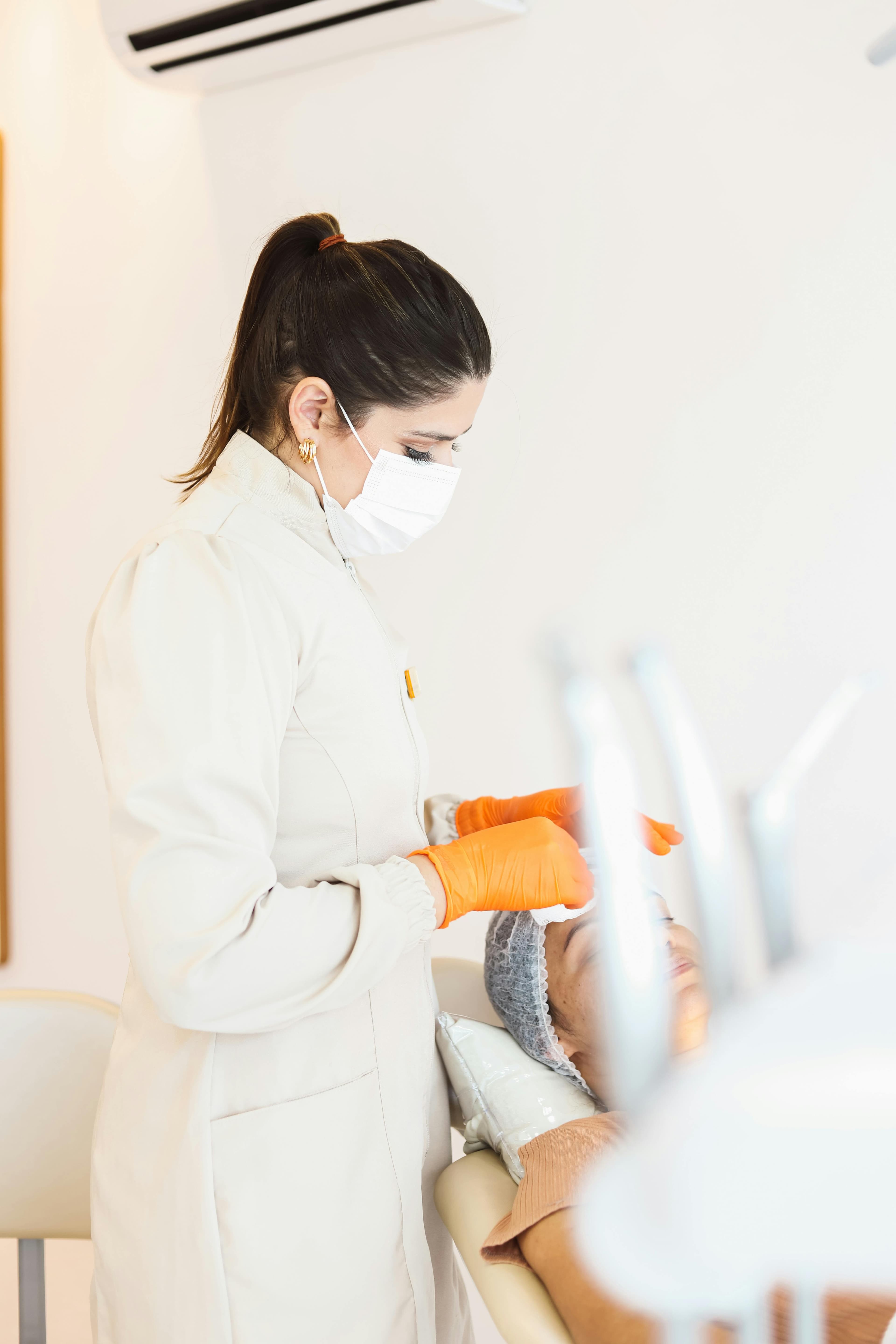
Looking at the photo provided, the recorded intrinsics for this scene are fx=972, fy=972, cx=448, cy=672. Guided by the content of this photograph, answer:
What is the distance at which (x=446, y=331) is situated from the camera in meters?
1.06

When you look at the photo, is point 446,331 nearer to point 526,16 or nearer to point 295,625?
point 295,625

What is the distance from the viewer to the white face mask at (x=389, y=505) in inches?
42.9

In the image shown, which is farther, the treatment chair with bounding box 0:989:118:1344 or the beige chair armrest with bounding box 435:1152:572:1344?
the treatment chair with bounding box 0:989:118:1344

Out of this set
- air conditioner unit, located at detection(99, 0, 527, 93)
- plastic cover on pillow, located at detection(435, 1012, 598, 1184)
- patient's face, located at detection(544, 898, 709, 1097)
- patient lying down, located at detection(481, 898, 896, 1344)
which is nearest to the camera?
patient lying down, located at detection(481, 898, 896, 1344)

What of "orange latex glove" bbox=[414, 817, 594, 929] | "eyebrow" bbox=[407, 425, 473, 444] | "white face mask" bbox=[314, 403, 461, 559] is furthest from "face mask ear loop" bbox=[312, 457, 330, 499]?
"orange latex glove" bbox=[414, 817, 594, 929]

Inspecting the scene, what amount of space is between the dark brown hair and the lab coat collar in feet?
0.14

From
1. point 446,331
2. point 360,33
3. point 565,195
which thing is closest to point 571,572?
point 565,195

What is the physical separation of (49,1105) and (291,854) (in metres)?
0.69

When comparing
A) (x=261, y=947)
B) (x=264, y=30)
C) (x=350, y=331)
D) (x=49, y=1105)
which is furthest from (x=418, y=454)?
(x=264, y=30)

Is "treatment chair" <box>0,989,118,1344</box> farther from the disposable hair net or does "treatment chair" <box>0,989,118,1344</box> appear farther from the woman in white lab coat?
the disposable hair net

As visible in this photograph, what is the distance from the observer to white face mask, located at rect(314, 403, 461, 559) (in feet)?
3.57

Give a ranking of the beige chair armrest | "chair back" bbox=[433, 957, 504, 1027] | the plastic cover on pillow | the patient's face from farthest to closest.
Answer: "chair back" bbox=[433, 957, 504, 1027] < the patient's face < the plastic cover on pillow < the beige chair armrest

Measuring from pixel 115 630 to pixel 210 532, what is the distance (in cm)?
15

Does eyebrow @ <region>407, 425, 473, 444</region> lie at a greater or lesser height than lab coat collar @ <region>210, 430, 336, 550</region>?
greater
